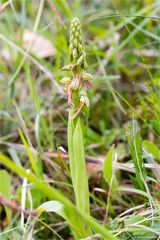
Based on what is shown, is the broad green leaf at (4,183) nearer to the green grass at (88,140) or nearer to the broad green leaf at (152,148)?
the green grass at (88,140)

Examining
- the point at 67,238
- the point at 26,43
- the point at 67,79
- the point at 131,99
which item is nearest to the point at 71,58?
the point at 67,79

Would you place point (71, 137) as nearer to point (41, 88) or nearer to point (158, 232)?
point (158, 232)

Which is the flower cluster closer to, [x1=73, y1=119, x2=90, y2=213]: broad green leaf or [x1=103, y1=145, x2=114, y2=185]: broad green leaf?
[x1=73, y1=119, x2=90, y2=213]: broad green leaf

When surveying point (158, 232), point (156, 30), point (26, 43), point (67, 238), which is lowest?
point (67, 238)

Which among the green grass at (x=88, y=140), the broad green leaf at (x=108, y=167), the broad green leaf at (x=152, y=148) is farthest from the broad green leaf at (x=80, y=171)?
the broad green leaf at (x=152, y=148)

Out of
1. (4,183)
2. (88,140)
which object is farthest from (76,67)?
(88,140)

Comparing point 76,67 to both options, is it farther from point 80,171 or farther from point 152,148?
point 152,148

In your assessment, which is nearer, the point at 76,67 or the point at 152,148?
the point at 76,67

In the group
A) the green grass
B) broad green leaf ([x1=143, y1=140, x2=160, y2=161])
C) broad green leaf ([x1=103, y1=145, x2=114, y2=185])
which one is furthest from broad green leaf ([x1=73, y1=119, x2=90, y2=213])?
broad green leaf ([x1=143, y1=140, x2=160, y2=161])
